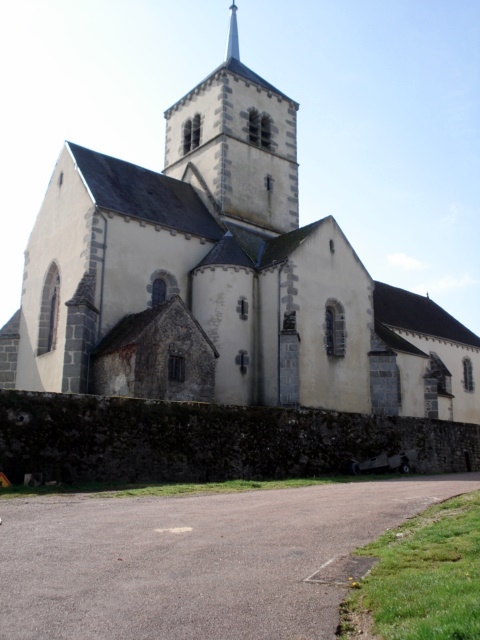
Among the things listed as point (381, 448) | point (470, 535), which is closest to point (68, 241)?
point (381, 448)

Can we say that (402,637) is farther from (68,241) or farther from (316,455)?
(68,241)

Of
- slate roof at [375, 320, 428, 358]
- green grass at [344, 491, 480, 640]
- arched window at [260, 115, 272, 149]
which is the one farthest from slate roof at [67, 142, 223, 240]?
green grass at [344, 491, 480, 640]

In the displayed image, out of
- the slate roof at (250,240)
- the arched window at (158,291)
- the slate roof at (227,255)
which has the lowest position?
the arched window at (158,291)

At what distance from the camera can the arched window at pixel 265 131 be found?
33.0 m

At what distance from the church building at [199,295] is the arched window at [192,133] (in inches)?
41.0

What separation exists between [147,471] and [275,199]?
66.4ft

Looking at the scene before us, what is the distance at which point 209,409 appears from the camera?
16281 millimetres

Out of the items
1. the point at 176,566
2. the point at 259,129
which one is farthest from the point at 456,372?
the point at 176,566

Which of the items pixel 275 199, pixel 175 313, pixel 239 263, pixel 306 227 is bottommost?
pixel 175 313

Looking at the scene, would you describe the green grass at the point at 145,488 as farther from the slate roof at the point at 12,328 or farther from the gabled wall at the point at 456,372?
the gabled wall at the point at 456,372

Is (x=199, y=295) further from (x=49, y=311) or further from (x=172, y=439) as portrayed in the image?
(x=172, y=439)

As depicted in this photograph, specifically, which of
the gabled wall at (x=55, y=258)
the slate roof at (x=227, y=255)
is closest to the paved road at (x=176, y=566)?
the gabled wall at (x=55, y=258)

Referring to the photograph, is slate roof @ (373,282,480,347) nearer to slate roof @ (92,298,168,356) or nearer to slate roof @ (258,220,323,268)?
slate roof @ (258,220,323,268)

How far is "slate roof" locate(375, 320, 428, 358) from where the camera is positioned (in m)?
31.0
